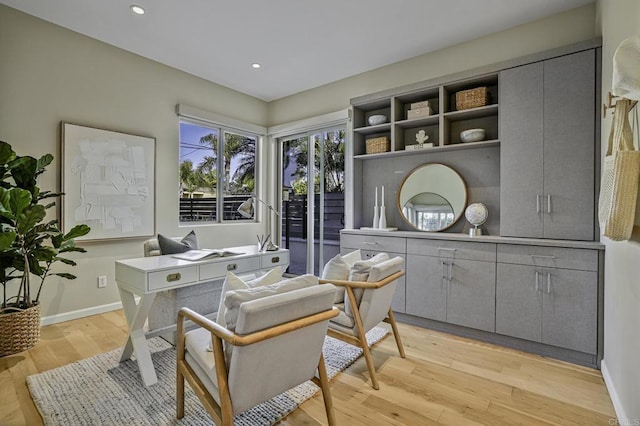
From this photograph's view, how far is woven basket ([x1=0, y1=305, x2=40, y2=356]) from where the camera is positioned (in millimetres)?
2469

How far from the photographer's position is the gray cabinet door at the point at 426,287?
3.07 metres

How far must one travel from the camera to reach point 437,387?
7.02 feet

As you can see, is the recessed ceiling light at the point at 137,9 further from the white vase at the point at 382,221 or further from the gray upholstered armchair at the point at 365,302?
the white vase at the point at 382,221

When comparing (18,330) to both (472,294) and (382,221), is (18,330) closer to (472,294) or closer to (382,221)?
(382,221)

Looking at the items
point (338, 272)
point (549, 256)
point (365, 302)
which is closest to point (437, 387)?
point (365, 302)

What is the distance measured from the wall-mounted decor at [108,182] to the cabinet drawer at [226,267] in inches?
70.7

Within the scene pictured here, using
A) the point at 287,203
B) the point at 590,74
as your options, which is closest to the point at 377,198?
the point at 287,203

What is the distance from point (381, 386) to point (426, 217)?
199 cm

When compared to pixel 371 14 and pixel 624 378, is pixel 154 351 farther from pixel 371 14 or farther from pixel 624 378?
pixel 371 14

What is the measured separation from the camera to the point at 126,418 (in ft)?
5.83

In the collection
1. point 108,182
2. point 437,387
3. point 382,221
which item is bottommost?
point 437,387

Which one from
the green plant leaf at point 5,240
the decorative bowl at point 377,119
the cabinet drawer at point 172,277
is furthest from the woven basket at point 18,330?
the decorative bowl at point 377,119

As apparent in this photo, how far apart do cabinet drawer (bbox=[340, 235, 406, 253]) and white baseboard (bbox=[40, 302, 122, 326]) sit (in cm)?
264

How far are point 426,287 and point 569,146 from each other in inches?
65.7
